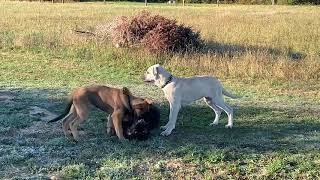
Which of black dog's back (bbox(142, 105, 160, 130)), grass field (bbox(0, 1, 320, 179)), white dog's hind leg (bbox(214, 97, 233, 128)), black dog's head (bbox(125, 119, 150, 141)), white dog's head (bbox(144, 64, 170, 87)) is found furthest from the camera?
white dog's hind leg (bbox(214, 97, 233, 128))

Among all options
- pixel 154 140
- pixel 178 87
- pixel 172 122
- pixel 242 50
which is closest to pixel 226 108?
pixel 178 87

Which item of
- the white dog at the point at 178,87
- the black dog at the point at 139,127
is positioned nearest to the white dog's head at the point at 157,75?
the white dog at the point at 178,87

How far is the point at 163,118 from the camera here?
859 cm

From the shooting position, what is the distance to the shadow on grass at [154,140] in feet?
21.2

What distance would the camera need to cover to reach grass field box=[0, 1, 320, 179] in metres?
6.17

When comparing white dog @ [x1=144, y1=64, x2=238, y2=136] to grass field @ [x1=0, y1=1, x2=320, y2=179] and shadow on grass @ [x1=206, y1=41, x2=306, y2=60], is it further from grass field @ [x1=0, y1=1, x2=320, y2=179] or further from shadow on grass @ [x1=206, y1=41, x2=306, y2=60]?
shadow on grass @ [x1=206, y1=41, x2=306, y2=60]

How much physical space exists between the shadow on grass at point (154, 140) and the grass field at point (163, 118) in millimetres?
13

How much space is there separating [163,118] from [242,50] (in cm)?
888

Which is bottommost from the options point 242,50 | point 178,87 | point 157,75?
point 242,50

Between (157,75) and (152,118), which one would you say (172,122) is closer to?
(152,118)

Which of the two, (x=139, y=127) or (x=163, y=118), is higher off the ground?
(x=139, y=127)

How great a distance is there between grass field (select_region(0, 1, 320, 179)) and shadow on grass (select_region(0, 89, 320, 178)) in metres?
0.01

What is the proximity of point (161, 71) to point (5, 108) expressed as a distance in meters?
2.76

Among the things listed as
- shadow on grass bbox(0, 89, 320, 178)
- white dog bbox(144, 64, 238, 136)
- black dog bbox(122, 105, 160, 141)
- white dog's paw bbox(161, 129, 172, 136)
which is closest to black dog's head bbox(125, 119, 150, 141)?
black dog bbox(122, 105, 160, 141)
